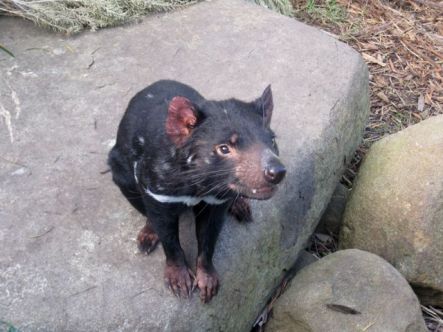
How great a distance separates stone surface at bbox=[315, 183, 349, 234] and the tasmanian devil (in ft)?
5.59

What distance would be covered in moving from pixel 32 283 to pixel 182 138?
0.97m

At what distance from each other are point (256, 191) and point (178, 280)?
0.72 meters

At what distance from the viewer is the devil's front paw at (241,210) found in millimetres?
3121

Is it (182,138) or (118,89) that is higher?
(182,138)

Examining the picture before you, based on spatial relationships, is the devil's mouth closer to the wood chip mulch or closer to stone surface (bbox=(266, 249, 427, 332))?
stone surface (bbox=(266, 249, 427, 332))

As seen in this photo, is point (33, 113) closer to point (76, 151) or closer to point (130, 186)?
point (76, 151)

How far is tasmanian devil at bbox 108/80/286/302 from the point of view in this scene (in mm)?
2303

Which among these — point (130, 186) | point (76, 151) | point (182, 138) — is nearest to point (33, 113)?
point (76, 151)

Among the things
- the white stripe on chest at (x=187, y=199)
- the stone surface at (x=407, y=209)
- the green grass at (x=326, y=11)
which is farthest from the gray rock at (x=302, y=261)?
the green grass at (x=326, y=11)

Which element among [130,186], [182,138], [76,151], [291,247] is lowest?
[291,247]

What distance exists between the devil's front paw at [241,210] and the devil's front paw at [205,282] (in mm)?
393

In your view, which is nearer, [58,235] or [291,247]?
[58,235]

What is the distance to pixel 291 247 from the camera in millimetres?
3535

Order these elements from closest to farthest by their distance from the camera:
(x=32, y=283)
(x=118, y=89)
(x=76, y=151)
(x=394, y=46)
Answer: (x=32, y=283), (x=76, y=151), (x=118, y=89), (x=394, y=46)
